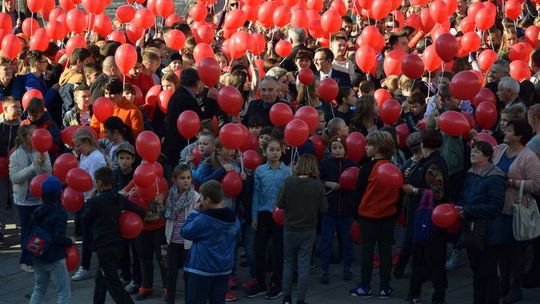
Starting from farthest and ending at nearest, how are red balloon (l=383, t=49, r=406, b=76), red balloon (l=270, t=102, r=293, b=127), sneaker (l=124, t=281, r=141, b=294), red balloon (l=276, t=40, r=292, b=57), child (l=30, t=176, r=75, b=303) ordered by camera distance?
red balloon (l=276, t=40, r=292, b=57) → red balloon (l=383, t=49, r=406, b=76) → red balloon (l=270, t=102, r=293, b=127) → sneaker (l=124, t=281, r=141, b=294) → child (l=30, t=176, r=75, b=303)

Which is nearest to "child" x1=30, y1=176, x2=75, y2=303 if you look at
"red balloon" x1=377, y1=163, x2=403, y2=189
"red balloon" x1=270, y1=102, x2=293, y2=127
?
"red balloon" x1=270, y1=102, x2=293, y2=127

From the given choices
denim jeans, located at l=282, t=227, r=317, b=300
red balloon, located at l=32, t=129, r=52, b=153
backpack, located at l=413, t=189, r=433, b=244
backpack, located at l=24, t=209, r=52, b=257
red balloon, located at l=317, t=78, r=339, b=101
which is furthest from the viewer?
red balloon, located at l=317, t=78, r=339, b=101

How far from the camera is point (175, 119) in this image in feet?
38.3

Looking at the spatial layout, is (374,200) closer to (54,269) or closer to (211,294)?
(211,294)

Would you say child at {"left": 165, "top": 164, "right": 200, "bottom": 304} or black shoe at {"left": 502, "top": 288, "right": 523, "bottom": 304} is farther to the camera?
black shoe at {"left": 502, "top": 288, "right": 523, "bottom": 304}

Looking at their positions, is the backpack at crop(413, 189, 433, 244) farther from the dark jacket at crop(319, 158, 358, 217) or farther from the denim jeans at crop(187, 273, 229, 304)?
the denim jeans at crop(187, 273, 229, 304)

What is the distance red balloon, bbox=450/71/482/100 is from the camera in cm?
1105

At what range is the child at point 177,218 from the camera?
9.91m

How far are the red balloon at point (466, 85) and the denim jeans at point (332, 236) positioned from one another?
1734 mm

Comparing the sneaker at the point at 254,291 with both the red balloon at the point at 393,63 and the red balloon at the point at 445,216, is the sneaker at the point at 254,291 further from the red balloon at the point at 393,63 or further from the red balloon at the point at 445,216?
the red balloon at the point at 393,63

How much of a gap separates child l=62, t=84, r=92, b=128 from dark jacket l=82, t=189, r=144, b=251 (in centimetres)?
285

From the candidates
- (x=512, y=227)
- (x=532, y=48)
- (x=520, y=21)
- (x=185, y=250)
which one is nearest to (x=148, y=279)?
(x=185, y=250)

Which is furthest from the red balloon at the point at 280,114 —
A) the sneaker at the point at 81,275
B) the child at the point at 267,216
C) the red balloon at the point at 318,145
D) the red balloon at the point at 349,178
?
the sneaker at the point at 81,275

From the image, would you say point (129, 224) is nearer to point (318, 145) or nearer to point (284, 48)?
point (318, 145)
